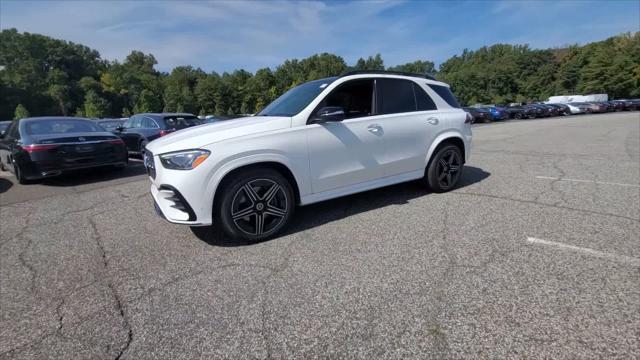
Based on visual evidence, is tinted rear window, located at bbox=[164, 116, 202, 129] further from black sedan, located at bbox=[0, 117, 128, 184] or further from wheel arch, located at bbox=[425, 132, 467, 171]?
wheel arch, located at bbox=[425, 132, 467, 171]

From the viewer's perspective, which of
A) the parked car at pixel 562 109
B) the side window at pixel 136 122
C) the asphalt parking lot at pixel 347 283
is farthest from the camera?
the parked car at pixel 562 109

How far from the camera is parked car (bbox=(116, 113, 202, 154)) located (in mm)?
9328

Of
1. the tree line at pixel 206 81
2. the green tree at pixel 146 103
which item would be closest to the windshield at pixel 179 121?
the tree line at pixel 206 81

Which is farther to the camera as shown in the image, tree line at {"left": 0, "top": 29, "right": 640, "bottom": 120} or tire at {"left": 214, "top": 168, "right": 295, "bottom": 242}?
tree line at {"left": 0, "top": 29, "right": 640, "bottom": 120}

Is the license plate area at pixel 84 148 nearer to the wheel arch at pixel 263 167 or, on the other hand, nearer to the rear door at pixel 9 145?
the rear door at pixel 9 145

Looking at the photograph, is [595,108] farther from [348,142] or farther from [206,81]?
[206,81]

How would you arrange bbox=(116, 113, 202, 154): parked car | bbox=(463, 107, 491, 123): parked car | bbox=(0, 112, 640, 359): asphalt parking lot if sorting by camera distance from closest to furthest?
1. bbox=(0, 112, 640, 359): asphalt parking lot
2. bbox=(116, 113, 202, 154): parked car
3. bbox=(463, 107, 491, 123): parked car

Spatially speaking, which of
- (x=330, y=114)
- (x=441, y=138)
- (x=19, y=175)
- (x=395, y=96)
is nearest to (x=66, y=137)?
(x=19, y=175)

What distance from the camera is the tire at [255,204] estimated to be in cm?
323

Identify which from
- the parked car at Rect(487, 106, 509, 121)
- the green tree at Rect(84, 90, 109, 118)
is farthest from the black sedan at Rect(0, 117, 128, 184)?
the green tree at Rect(84, 90, 109, 118)

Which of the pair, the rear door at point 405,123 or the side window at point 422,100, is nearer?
the rear door at point 405,123

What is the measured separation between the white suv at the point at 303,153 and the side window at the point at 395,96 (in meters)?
0.01

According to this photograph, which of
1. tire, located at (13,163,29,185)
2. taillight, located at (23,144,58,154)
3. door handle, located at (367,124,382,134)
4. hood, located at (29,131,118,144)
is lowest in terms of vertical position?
tire, located at (13,163,29,185)

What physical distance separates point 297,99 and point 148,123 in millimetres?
7531
